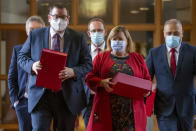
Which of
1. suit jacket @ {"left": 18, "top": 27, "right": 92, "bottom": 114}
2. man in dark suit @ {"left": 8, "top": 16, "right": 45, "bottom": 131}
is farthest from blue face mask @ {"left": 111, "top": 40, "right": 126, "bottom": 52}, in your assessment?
man in dark suit @ {"left": 8, "top": 16, "right": 45, "bottom": 131}

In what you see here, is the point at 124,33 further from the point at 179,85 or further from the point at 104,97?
the point at 179,85

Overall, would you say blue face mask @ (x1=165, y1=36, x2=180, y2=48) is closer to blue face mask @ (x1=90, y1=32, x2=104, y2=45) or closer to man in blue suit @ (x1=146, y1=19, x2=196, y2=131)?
man in blue suit @ (x1=146, y1=19, x2=196, y2=131)

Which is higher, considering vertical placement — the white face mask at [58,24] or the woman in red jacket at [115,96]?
the white face mask at [58,24]

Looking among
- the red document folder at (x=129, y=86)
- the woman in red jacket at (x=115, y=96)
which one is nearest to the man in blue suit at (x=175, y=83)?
the woman in red jacket at (x=115, y=96)

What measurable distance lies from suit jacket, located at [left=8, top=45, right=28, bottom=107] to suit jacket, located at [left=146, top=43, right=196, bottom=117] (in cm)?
144

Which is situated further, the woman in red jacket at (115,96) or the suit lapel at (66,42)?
the woman in red jacket at (115,96)

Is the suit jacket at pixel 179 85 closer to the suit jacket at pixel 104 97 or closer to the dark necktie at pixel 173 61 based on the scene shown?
the dark necktie at pixel 173 61

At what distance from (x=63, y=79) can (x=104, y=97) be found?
0.48 meters

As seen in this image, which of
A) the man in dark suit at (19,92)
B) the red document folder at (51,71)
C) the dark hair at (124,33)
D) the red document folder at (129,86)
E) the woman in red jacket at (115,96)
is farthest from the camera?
the man in dark suit at (19,92)

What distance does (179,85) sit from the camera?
145 inches

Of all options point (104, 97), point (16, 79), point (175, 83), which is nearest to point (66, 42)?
point (104, 97)

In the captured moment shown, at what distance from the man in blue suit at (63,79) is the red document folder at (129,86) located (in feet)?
0.98

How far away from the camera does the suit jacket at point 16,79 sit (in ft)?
12.4

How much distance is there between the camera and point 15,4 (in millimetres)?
5801
